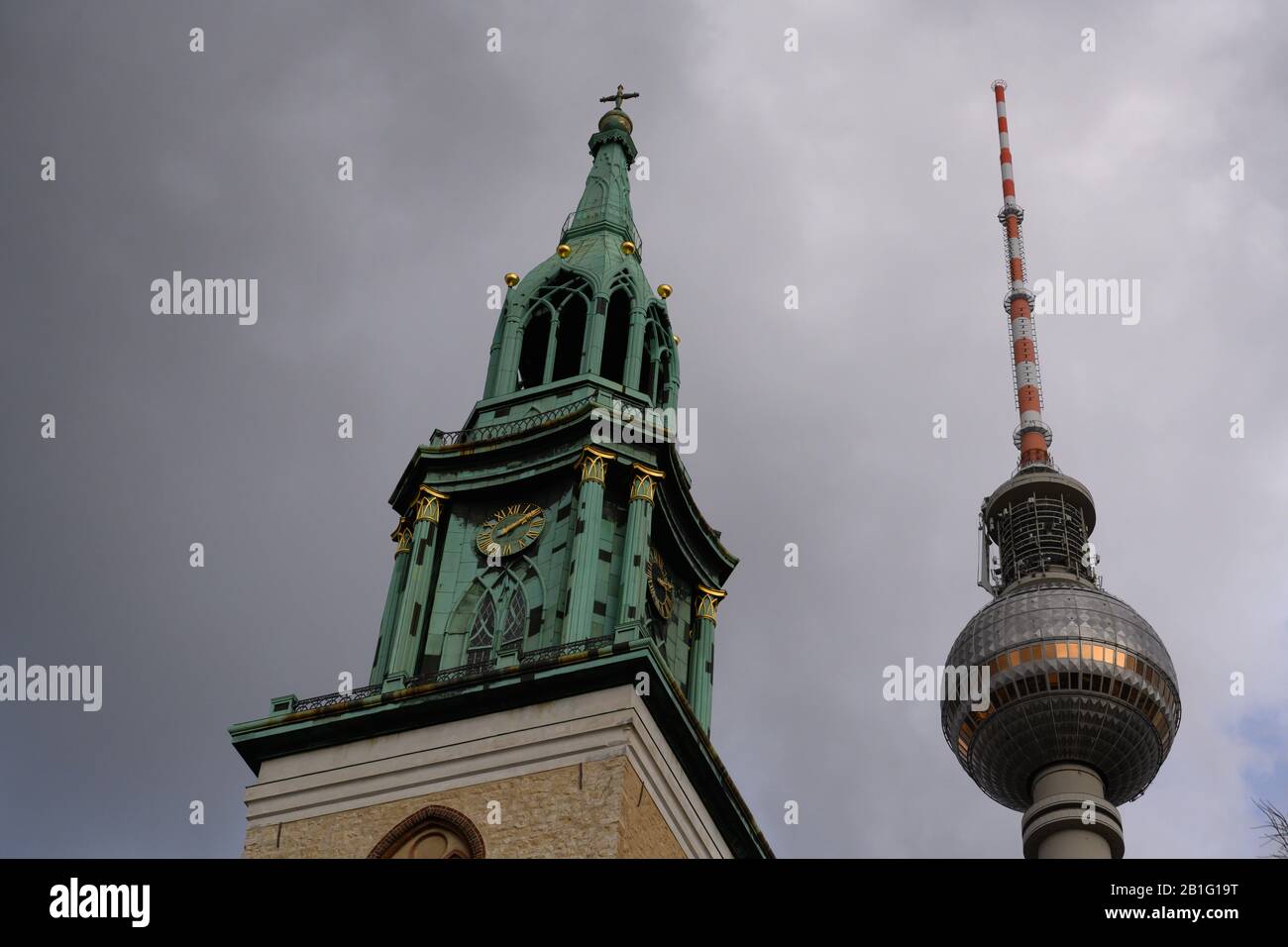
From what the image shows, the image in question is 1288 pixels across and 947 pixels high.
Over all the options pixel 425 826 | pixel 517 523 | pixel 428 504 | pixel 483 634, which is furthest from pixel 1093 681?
pixel 425 826

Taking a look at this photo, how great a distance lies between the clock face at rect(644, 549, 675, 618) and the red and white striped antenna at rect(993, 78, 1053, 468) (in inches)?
2543

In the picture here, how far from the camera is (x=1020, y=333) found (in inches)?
5012

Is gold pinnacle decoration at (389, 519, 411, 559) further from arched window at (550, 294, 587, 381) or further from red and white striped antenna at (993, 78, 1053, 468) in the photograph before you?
red and white striped antenna at (993, 78, 1053, 468)

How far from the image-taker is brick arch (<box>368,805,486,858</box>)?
5030 centimetres

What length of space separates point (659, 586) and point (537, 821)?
1311cm

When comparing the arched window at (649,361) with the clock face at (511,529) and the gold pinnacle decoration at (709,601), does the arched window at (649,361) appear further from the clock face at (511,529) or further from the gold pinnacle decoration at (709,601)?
the clock face at (511,529)

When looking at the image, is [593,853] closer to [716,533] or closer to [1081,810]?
[716,533]

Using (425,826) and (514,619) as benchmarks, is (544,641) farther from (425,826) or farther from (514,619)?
(425,826)

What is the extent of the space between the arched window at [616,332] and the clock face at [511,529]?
31.6ft

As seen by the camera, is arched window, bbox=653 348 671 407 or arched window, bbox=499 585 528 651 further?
arched window, bbox=653 348 671 407

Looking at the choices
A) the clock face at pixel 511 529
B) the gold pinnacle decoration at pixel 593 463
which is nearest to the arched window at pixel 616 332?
the clock face at pixel 511 529

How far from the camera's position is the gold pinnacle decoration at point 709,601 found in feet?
207

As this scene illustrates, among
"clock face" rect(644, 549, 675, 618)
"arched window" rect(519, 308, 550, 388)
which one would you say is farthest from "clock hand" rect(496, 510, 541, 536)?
"arched window" rect(519, 308, 550, 388)
